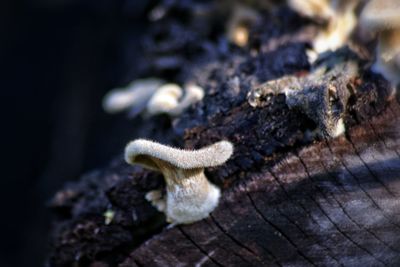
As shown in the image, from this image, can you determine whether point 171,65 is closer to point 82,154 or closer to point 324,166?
point 324,166

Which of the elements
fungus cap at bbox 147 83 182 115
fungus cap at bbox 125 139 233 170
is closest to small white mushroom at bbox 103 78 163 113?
fungus cap at bbox 147 83 182 115

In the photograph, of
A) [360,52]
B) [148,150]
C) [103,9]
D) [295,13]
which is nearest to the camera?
[148,150]

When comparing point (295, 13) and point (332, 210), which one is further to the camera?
point (295, 13)

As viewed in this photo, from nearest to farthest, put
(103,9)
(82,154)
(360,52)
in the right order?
1. (360,52)
2. (82,154)
3. (103,9)

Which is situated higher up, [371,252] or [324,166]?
[324,166]

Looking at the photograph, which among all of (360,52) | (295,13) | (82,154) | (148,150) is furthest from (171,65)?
(82,154)

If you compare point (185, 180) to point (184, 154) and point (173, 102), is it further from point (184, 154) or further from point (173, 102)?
point (173, 102)

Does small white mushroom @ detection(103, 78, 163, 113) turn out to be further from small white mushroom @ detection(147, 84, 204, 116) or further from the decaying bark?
the decaying bark

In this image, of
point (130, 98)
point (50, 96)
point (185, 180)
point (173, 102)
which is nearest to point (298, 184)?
point (185, 180)
